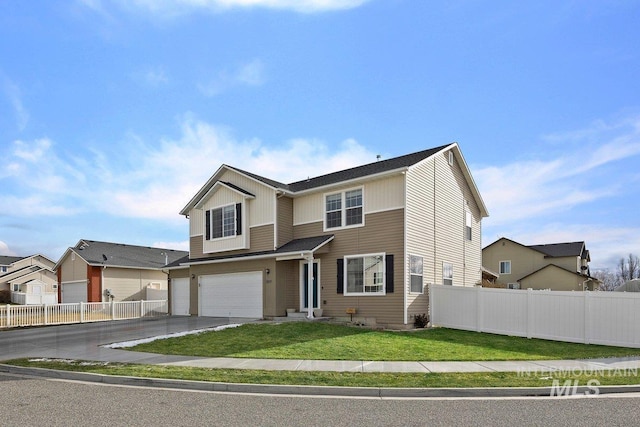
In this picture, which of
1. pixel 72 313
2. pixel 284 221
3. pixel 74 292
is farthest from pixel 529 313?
pixel 74 292

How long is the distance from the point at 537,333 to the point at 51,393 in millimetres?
15299

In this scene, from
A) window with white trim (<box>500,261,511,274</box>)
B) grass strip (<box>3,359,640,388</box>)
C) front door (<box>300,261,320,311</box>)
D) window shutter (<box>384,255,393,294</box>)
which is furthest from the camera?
window with white trim (<box>500,261,511,274</box>)

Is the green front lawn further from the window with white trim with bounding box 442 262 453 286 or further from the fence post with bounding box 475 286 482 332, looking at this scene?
the window with white trim with bounding box 442 262 453 286

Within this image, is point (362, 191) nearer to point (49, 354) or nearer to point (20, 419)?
point (49, 354)

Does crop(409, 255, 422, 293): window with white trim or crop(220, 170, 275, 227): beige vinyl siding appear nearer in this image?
crop(409, 255, 422, 293): window with white trim

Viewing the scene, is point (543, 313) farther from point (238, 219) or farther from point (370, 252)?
point (238, 219)

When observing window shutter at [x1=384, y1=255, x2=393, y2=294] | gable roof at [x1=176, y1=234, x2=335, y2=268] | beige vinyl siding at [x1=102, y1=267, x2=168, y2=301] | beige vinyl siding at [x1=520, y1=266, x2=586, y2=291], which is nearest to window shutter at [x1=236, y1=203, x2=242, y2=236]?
gable roof at [x1=176, y1=234, x2=335, y2=268]

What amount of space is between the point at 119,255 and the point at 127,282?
8.94ft

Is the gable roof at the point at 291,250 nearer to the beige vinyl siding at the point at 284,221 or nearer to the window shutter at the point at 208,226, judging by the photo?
the beige vinyl siding at the point at 284,221

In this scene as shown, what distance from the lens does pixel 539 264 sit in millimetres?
47875

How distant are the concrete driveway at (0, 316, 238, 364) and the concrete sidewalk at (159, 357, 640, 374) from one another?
1533mm

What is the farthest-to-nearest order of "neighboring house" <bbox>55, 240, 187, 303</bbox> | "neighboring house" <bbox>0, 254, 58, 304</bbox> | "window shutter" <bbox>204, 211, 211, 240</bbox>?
"neighboring house" <bbox>0, 254, 58, 304</bbox> → "neighboring house" <bbox>55, 240, 187, 303</bbox> → "window shutter" <bbox>204, 211, 211, 240</bbox>

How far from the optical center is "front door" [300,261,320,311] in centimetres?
2091

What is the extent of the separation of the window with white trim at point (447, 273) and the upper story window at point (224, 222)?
9829 mm
